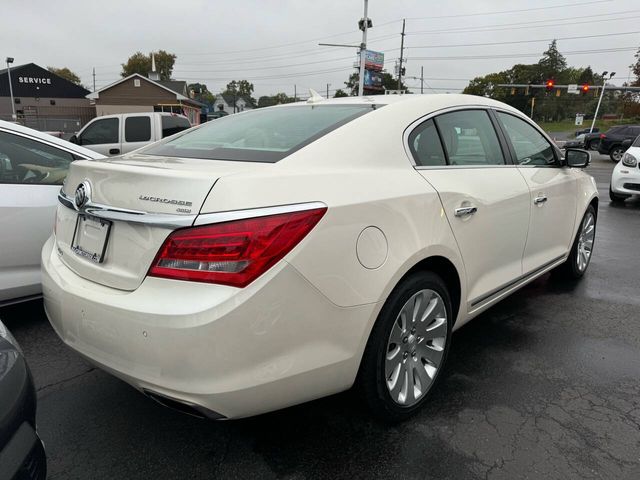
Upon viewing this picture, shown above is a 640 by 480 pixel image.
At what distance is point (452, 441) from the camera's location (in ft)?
7.52

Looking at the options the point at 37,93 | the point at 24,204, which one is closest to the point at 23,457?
the point at 24,204

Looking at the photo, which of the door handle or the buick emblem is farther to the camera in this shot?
the door handle

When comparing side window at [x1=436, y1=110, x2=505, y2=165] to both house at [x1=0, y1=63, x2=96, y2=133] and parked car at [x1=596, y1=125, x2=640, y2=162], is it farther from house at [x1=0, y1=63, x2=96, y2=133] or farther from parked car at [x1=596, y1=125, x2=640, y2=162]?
house at [x1=0, y1=63, x2=96, y2=133]

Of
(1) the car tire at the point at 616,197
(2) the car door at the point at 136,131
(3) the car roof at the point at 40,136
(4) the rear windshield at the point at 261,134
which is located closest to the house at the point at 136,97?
(2) the car door at the point at 136,131

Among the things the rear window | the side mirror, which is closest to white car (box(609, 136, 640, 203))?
the side mirror

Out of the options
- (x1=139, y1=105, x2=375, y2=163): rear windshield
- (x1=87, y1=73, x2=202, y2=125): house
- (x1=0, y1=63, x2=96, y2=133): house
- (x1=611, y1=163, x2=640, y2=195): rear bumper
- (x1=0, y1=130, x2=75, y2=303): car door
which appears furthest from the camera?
(x1=0, y1=63, x2=96, y2=133): house

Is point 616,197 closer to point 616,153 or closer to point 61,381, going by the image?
point 61,381

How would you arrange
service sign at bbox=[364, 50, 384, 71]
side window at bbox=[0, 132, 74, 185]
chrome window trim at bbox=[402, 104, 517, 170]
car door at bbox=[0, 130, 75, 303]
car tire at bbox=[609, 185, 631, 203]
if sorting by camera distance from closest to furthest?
1. chrome window trim at bbox=[402, 104, 517, 170]
2. car door at bbox=[0, 130, 75, 303]
3. side window at bbox=[0, 132, 74, 185]
4. car tire at bbox=[609, 185, 631, 203]
5. service sign at bbox=[364, 50, 384, 71]

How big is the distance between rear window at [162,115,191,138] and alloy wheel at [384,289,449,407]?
32.3ft

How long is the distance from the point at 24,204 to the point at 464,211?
9.77 ft

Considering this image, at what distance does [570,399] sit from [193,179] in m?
2.32

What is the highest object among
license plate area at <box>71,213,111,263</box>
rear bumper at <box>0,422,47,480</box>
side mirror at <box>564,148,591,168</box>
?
side mirror at <box>564,148,591,168</box>

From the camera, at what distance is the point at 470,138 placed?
3025 mm

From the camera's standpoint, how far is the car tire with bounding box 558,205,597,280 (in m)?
4.43
